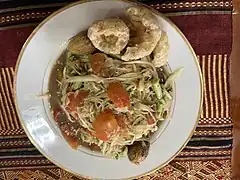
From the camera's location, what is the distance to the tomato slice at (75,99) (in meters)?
1.56

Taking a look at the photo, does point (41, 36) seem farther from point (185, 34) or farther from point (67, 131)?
point (185, 34)

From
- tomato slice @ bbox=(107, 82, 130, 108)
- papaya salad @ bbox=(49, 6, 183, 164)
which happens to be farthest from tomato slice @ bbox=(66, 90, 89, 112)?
tomato slice @ bbox=(107, 82, 130, 108)

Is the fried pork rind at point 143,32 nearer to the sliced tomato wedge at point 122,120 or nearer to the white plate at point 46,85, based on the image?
the white plate at point 46,85

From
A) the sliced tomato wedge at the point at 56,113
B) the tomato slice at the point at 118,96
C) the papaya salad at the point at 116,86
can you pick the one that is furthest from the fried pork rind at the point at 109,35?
the sliced tomato wedge at the point at 56,113

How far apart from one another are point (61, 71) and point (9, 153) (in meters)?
0.32

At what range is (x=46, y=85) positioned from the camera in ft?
5.17

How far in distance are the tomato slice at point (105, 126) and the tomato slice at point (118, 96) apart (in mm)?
44

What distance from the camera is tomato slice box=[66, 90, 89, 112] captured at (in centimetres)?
156

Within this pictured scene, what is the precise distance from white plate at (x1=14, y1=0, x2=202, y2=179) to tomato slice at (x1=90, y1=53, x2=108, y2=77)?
3.3 inches

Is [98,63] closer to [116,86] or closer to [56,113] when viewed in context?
[116,86]

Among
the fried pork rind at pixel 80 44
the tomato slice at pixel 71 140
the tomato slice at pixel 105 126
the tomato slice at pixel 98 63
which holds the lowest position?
the tomato slice at pixel 71 140

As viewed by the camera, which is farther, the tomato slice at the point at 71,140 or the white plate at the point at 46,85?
the tomato slice at the point at 71,140

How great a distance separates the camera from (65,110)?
160cm

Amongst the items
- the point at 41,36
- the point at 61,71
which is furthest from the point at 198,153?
the point at 41,36
